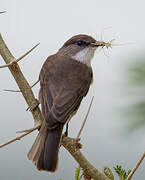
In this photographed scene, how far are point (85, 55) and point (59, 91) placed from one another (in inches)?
28.0

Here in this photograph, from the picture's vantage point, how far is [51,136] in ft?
6.01

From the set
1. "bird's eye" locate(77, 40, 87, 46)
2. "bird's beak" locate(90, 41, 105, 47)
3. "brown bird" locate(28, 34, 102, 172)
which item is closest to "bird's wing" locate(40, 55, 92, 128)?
"brown bird" locate(28, 34, 102, 172)

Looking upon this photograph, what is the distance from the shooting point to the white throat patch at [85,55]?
265 cm

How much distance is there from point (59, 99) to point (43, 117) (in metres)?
0.25

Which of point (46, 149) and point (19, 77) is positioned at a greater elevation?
point (19, 77)

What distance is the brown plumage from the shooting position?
168 cm

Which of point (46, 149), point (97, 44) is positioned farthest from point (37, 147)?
point (97, 44)

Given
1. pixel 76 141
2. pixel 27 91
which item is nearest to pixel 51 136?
pixel 76 141

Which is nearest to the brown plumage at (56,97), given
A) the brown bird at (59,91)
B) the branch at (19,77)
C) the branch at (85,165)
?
the brown bird at (59,91)

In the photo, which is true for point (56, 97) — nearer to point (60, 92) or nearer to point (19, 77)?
point (60, 92)

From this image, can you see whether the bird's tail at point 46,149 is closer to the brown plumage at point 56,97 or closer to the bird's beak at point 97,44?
the brown plumage at point 56,97

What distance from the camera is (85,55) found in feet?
8.75

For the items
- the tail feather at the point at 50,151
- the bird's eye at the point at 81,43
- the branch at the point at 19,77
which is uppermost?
the branch at the point at 19,77

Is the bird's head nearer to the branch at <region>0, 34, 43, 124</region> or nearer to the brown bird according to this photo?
the brown bird
